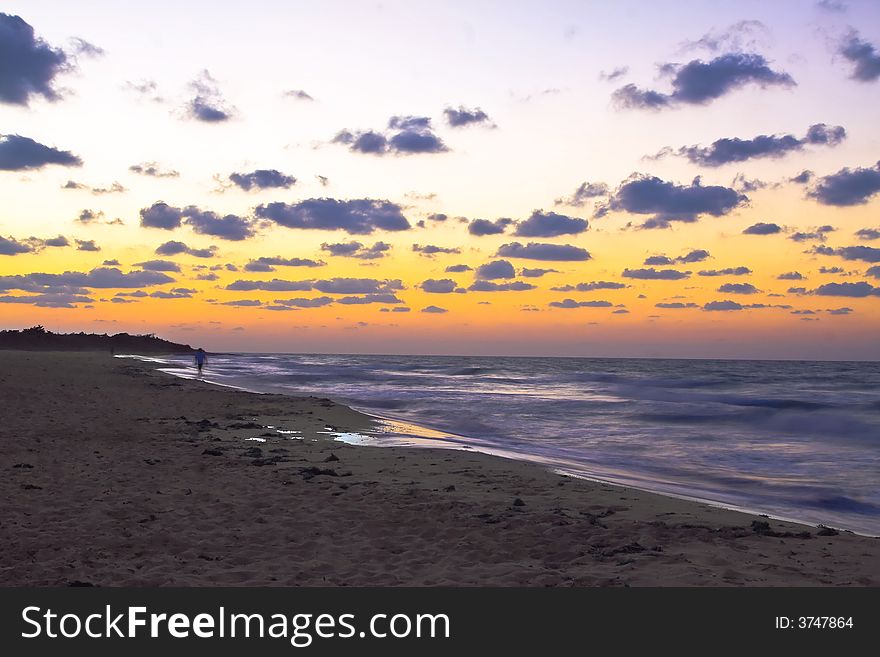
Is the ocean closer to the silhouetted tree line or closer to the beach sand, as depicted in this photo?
the beach sand

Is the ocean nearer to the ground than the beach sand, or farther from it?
nearer to the ground

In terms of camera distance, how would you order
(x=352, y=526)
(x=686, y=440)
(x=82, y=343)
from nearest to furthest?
(x=352, y=526)
(x=686, y=440)
(x=82, y=343)

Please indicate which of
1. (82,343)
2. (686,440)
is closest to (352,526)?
(686,440)

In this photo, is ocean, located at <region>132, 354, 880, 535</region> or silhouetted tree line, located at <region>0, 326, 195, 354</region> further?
silhouetted tree line, located at <region>0, 326, 195, 354</region>

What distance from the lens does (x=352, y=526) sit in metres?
7.94

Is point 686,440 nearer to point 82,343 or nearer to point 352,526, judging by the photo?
point 352,526

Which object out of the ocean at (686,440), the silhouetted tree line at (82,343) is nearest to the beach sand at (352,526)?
the ocean at (686,440)

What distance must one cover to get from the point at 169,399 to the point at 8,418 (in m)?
8.80

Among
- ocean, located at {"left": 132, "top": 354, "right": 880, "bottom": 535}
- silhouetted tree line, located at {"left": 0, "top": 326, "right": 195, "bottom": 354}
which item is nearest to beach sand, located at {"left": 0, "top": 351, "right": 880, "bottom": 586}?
ocean, located at {"left": 132, "top": 354, "right": 880, "bottom": 535}

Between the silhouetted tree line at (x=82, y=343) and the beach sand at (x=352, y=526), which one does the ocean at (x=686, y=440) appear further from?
the silhouetted tree line at (x=82, y=343)

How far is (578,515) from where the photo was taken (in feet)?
28.4

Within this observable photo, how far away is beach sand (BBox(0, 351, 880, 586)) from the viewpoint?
20.4 feet

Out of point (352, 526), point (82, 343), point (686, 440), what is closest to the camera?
point (352, 526)

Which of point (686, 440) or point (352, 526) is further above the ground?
point (352, 526)
